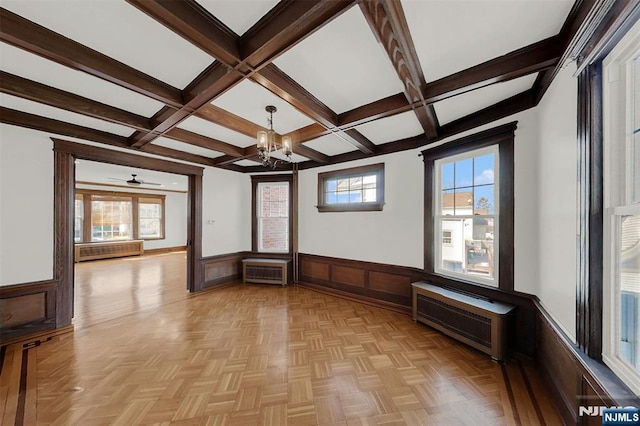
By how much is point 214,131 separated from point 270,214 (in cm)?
235

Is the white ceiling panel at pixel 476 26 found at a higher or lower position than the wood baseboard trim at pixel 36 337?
higher

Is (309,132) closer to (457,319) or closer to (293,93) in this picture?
(293,93)

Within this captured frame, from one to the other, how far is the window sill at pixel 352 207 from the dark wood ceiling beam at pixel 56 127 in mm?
3436

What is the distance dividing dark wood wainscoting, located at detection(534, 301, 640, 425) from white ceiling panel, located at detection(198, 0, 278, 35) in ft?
8.87

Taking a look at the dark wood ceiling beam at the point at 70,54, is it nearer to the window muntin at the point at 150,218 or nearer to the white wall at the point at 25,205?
the white wall at the point at 25,205

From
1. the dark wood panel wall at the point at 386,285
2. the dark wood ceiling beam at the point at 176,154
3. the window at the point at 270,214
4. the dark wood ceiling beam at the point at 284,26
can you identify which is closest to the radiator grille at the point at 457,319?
the dark wood panel wall at the point at 386,285

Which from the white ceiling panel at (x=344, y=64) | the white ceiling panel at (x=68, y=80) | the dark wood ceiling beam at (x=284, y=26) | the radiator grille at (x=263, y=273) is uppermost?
the white ceiling panel at (x=68, y=80)

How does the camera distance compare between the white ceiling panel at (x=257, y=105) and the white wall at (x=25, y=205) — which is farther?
the white wall at (x=25, y=205)

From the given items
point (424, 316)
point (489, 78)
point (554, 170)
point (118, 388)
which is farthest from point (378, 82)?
point (118, 388)

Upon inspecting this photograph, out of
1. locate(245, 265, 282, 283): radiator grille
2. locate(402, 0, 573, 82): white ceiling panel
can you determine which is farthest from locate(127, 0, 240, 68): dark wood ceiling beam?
locate(245, 265, 282, 283): radiator grille

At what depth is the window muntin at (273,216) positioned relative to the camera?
5125 millimetres

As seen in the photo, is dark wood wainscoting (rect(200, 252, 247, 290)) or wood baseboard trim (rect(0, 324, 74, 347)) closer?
wood baseboard trim (rect(0, 324, 74, 347))

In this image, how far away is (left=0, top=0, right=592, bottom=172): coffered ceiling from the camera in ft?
4.31

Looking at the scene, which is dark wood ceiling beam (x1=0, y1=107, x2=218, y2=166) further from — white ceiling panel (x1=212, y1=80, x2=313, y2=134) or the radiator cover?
the radiator cover
